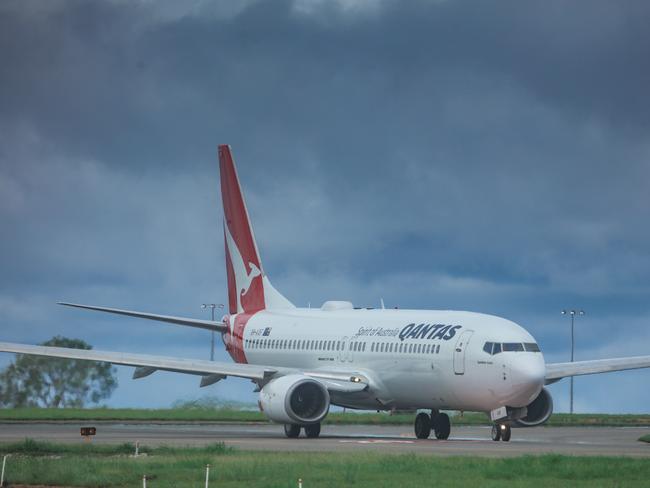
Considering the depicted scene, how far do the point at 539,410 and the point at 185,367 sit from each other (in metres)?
13.3

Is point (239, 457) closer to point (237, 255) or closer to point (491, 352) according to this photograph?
point (491, 352)

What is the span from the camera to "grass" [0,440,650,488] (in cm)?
2762

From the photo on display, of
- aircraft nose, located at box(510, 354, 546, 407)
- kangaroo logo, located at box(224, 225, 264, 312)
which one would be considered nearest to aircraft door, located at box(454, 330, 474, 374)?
aircraft nose, located at box(510, 354, 546, 407)

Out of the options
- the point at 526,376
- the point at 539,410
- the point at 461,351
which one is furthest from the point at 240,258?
the point at 526,376

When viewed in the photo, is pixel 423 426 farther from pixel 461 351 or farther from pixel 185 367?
pixel 185 367

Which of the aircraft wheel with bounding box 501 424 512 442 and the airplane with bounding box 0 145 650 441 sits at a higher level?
the airplane with bounding box 0 145 650 441

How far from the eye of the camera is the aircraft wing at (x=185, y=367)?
48156mm

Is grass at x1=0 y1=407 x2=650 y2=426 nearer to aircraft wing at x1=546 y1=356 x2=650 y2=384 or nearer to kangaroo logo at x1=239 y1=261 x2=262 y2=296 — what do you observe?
kangaroo logo at x1=239 y1=261 x2=262 y2=296

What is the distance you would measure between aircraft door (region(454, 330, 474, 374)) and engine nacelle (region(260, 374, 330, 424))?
512 centimetres

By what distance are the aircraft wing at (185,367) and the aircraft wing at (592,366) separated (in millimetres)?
6788

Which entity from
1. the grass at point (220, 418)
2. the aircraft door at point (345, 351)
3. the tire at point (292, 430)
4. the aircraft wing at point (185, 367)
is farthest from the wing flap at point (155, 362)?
the grass at point (220, 418)

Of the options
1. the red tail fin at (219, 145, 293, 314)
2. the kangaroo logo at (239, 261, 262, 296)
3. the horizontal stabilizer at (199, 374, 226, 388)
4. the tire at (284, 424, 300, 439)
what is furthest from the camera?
the kangaroo logo at (239, 261, 262, 296)

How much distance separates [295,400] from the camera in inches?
1875

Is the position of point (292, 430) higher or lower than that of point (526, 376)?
lower
